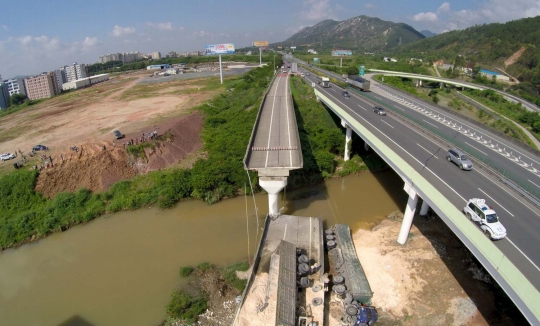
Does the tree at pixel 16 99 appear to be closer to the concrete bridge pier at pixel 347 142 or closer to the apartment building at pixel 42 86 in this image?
the apartment building at pixel 42 86

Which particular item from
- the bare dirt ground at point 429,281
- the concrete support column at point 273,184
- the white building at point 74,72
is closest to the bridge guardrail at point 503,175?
the bare dirt ground at point 429,281

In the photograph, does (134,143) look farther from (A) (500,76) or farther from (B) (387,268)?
(A) (500,76)

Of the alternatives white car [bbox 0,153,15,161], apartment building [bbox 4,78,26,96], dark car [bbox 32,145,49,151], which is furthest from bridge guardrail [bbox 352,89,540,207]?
apartment building [bbox 4,78,26,96]

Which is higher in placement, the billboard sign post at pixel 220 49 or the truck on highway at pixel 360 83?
the billboard sign post at pixel 220 49

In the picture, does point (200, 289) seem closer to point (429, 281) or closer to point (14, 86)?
point (429, 281)

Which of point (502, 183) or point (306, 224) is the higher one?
point (502, 183)

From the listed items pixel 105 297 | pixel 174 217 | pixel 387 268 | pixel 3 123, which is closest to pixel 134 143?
pixel 174 217
